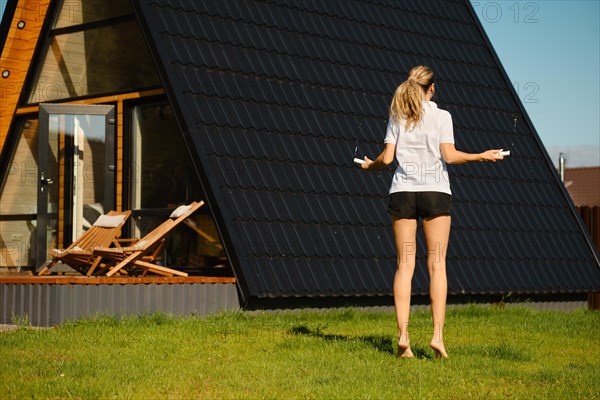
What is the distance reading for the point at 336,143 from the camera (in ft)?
37.4

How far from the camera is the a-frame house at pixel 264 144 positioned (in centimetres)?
1027

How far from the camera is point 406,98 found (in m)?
Result: 6.59

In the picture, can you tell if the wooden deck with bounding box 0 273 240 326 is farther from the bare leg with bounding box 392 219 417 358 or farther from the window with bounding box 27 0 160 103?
the bare leg with bounding box 392 219 417 358

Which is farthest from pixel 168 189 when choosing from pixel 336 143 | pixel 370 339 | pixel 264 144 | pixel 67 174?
pixel 370 339

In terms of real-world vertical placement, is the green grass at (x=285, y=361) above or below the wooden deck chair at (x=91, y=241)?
below

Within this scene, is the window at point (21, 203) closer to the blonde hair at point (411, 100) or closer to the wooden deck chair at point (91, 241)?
the wooden deck chair at point (91, 241)

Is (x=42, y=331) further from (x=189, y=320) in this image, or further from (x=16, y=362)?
(x=16, y=362)

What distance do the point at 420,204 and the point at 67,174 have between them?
22.9 ft

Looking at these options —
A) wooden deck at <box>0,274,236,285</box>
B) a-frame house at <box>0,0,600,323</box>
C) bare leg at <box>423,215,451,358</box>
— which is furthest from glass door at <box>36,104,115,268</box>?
bare leg at <box>423,215,451,358</box>

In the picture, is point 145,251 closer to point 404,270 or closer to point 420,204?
point 404,270

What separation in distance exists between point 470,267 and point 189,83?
151 inches

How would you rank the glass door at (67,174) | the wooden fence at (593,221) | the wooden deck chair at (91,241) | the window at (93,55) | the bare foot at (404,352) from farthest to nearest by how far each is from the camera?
1. the wooden fence at (593,221)
2. the glass door at (67,174)
3. the window at (93,55)
4. the wooden deck chair at (91,241)
5. the bare foot at (404,352)

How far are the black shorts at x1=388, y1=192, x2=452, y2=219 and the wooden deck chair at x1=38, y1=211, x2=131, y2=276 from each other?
16.4ft

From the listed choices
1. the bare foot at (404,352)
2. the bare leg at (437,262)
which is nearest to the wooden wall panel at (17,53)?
the bare leg at (437,262)
